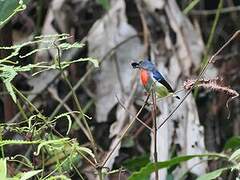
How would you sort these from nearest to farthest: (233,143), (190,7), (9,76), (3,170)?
1. (3,170)
2. (9,76)
3. (233,143)
4. (190,7)

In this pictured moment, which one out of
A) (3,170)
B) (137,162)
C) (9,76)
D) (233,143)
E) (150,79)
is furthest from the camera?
(137,162)

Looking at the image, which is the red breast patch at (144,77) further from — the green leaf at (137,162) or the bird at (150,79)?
the green leaf at (137,162)

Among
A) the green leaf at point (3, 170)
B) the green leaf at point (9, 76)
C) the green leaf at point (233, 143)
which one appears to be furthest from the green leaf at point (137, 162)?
the green leaf at point (3, 170)

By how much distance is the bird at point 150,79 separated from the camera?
108cm

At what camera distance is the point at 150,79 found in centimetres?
108

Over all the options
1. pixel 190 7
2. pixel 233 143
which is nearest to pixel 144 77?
pixel 233 143

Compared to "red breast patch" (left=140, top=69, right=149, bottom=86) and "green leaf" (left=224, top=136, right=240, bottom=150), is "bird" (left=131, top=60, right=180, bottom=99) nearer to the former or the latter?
"red breast patch" (left=140, top=69, right=149, bottom=86)

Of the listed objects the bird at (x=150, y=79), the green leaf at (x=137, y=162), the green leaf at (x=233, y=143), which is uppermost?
the bird at (x=150, y=79)

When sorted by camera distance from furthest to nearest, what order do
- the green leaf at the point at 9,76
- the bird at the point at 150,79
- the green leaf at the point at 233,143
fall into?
the green leaf at the point at 233,143, the bird at the point at 150,79, the green leaf at the point at 9,76

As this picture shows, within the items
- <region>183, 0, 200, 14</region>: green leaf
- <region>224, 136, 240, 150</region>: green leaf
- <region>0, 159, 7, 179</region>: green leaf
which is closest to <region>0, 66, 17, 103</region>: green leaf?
<region>0, 159, 7, 179</region>: green leaf

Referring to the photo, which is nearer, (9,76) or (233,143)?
(9,76)

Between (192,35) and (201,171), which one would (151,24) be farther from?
(201,171)

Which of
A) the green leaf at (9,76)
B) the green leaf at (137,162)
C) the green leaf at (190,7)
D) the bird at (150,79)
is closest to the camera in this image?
the green leaf at (9,76)

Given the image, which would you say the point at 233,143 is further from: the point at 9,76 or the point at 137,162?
the point at 9,76
